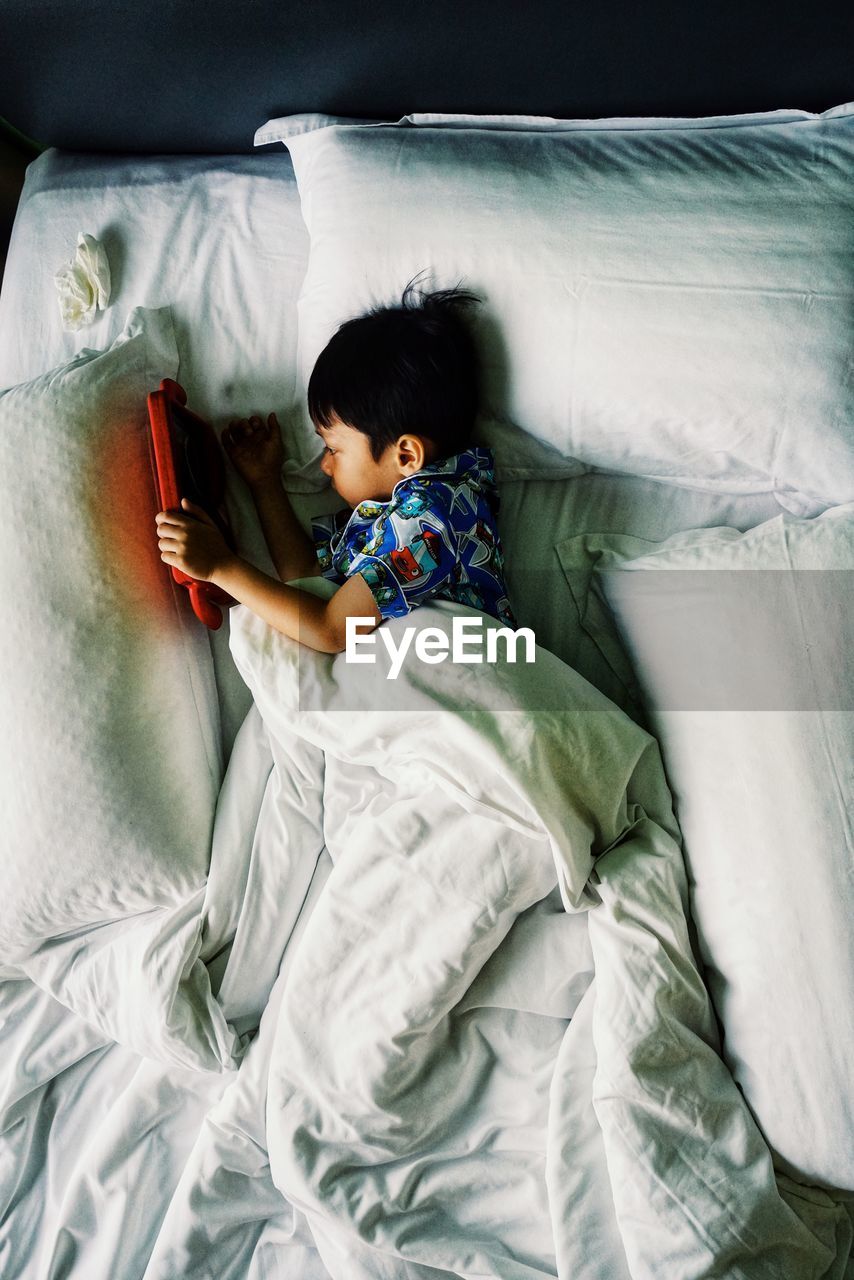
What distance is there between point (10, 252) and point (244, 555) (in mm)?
595

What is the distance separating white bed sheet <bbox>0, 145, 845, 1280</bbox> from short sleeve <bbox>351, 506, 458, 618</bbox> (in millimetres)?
157

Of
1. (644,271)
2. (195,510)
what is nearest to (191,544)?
(195,510)

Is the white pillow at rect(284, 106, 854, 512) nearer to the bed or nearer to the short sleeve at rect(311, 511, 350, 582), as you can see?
the bed

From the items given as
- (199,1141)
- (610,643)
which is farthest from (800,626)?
(199,1141)

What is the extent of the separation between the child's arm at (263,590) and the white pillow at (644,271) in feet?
0.96

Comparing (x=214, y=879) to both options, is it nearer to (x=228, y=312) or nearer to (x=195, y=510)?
(x=195, y=510)

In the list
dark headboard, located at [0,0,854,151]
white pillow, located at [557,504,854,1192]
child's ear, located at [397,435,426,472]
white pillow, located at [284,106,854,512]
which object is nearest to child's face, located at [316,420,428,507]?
child's ear, located at [397,435,426,472]

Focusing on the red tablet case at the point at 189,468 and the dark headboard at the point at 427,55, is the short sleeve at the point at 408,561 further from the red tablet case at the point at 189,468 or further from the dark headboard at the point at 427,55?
the dark headboard at the point at 427,55

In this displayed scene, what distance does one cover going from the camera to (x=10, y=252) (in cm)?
122

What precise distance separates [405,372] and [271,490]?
227 millimetres

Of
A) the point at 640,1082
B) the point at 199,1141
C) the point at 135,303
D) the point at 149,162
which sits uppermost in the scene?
the point at 149,162

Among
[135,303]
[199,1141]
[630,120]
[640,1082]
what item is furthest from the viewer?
[135,303]

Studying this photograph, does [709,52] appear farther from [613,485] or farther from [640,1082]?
[640,1082]

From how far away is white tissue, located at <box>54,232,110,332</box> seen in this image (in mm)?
1136
